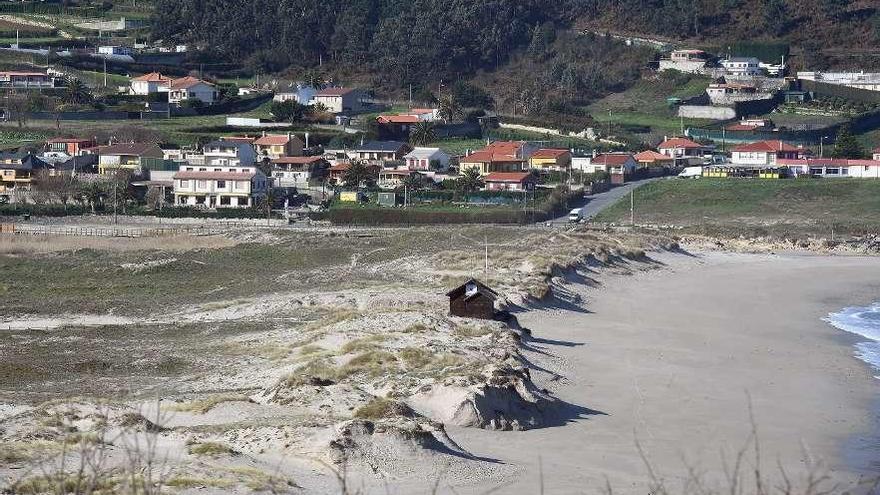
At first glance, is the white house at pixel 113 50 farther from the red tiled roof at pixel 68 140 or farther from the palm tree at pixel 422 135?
the palm tree at pixel 422 135

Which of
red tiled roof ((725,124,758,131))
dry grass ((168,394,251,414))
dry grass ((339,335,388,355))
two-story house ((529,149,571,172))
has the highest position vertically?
red tiled roof ((725,124,758,131))

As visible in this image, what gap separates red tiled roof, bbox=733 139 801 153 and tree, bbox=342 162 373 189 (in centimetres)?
1964

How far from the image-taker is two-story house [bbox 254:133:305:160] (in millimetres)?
72713

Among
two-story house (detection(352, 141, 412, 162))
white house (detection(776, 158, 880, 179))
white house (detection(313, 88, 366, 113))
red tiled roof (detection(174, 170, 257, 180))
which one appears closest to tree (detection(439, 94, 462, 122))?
white house (detection(313, 88, 366, 113))

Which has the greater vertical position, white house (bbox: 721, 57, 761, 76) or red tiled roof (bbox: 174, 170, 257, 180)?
white house (bbox: 721, 57, 761, 76)

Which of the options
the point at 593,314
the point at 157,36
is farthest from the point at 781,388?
Answer: the point at 157,36

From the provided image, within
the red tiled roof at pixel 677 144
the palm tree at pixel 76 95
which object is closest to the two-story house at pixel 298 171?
the palm tree at pixel 76 95

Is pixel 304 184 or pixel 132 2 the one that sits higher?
pixel 132 2

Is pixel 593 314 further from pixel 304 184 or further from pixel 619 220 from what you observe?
pixel 304 184

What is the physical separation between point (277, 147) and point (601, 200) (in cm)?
1544

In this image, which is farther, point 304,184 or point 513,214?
point 304,184

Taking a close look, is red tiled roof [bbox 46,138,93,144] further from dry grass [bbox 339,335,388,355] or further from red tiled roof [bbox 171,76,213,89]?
dry grass [bbox 339,335,388,355]

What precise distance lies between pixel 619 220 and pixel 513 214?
4.99 metres

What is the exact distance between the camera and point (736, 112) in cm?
8981
